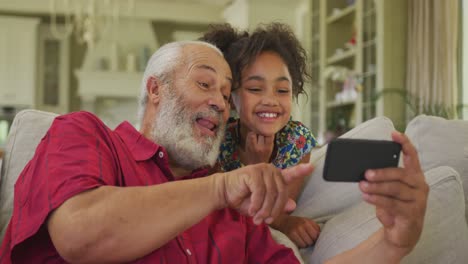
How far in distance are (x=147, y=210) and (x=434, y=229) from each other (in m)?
0.77

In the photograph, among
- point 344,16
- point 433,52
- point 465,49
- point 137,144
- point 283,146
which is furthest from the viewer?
point 344,16

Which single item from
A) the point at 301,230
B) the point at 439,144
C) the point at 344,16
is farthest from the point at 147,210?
the point at 344,16

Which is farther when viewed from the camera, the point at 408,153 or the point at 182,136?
the point at 182,136

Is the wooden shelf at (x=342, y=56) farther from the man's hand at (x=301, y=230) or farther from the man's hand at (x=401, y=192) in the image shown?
the man's hand at (x=401, y=192)

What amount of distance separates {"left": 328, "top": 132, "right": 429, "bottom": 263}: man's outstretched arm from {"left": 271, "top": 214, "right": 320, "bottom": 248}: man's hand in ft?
1.40

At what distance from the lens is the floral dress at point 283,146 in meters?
1.63

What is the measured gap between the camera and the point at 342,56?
4.92 m

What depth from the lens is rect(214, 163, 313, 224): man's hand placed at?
0.79 meters

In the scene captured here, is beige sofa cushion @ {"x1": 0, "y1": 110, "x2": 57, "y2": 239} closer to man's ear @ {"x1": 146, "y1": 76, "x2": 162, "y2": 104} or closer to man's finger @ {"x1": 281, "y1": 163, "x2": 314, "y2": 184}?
man's ear @ {"x1": 146, "y1": 76, "x2": 162, "y2": 104}

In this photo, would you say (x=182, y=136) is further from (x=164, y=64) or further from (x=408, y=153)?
(x=408, y=153)

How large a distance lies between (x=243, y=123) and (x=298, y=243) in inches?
20.4

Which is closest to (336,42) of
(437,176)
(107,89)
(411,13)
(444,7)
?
(411,13)

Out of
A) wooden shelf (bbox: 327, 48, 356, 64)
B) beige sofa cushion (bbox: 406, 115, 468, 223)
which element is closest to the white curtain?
wooden shelf (bbox: 327, 48, 356, 64)

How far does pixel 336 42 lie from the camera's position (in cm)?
529
